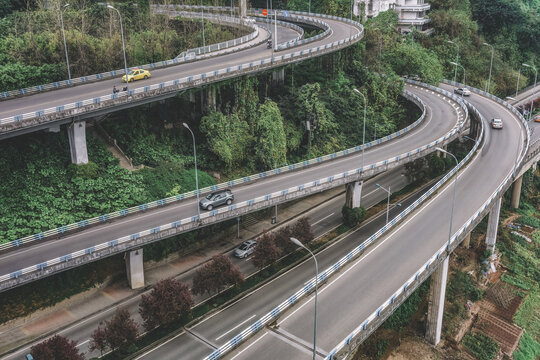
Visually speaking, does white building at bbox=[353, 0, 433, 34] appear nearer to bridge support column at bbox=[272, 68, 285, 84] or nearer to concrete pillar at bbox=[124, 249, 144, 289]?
bridge support column at bbox=[272, 68, 285, 84]

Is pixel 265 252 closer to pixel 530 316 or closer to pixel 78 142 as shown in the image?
pixel 78 142

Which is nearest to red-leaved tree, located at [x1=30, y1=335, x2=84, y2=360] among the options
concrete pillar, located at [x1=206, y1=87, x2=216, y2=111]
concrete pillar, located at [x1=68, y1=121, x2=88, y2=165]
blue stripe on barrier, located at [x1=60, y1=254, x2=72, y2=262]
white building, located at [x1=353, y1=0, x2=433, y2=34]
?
blue stripe on barrier, located at [x1=60, y1=254, x2=72, y2=262]

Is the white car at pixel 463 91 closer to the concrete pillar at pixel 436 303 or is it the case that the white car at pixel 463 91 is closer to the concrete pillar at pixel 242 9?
the concrete pillar at pixel 242 9

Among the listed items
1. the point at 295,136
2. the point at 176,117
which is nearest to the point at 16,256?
the point at 176,117

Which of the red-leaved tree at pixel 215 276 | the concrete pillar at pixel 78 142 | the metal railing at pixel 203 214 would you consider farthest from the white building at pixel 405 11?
the red-leaved tree at pixel 215 276

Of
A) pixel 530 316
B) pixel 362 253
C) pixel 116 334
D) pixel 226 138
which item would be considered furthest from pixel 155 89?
pixel 530 316

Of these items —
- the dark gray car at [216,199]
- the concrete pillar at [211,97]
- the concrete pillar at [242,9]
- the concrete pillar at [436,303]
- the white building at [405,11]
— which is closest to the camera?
the concrete pillar at [436,303]

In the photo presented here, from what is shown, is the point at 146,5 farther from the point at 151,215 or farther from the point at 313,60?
the point at 151,215
